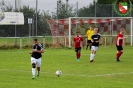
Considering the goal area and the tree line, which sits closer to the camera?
the goal area

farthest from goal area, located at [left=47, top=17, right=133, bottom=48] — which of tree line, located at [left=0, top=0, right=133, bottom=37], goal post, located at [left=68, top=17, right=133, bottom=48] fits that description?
tree line, located at [left=0, top=0, right=133, bottom=37]

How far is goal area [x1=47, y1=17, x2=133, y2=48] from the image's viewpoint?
4276 centimetres

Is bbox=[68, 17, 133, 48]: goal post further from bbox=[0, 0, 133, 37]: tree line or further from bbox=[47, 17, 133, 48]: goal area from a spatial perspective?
bbox=[0, 0, 133, 37]: tree line

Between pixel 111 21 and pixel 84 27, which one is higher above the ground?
pixel 111 21

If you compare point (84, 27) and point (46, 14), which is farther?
point (46, 14)

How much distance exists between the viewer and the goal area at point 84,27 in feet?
140

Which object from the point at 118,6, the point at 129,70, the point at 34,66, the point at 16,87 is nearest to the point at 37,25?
the point at 118,6

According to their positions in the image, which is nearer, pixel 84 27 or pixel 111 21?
pixel 84 27

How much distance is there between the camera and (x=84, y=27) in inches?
1746

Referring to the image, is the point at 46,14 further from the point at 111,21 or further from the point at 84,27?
the point at 111,21

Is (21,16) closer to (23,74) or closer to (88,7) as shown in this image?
(88,7)

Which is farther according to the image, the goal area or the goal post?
the goal post

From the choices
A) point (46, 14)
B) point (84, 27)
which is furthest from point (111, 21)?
point (46, 14)

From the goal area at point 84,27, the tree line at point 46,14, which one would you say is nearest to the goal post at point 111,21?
the goal area at point 84,27
